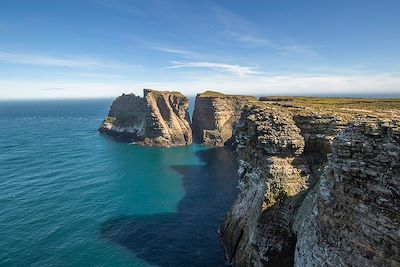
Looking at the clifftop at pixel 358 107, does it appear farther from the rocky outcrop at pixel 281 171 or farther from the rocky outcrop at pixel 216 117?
the rocky outcrop at pixel 216 117

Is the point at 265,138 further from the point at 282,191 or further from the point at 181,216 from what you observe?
the point at 181,216

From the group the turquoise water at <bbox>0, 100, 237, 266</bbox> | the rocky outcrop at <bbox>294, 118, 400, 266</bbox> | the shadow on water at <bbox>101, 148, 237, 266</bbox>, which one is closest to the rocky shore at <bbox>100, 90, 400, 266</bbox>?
the rocky outcrop at <bbox>294, 118, 400, 266</bbox>

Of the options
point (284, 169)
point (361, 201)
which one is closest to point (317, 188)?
point (284, 169)

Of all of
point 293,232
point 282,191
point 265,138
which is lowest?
point 293,232

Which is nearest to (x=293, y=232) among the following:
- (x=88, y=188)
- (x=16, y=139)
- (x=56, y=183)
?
(x=88, y=188)

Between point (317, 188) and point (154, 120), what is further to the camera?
point (154, 120)

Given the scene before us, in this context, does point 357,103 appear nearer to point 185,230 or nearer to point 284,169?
point 284,169
